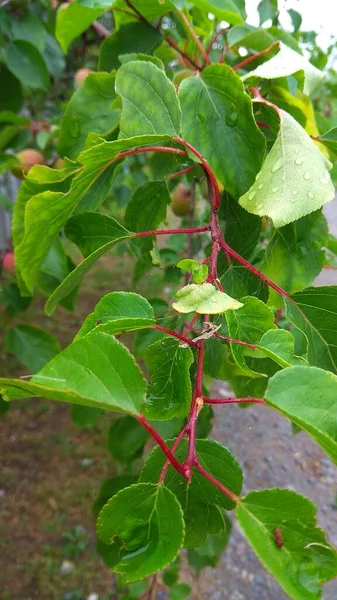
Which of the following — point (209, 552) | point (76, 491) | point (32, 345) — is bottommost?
point (76, 491)

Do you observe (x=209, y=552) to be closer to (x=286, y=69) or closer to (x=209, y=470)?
(x=209, y=470)

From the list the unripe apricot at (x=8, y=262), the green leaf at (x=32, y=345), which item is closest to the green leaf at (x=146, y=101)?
the green leaf at (x=32, y=345)

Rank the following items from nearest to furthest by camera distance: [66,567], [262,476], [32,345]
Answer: [32,345], [66,567], [262,476]

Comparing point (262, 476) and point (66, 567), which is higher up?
point (66, 567)

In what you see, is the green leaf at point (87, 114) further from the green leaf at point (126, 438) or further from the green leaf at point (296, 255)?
the green leaf at point (126, 438)

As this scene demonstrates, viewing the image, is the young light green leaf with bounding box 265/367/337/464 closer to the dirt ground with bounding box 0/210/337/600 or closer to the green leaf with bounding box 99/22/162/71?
the green leaf with bounding box 99/22/162/71

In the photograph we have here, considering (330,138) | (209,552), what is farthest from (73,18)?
(209,552)

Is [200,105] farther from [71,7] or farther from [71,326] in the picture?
[71,326]
